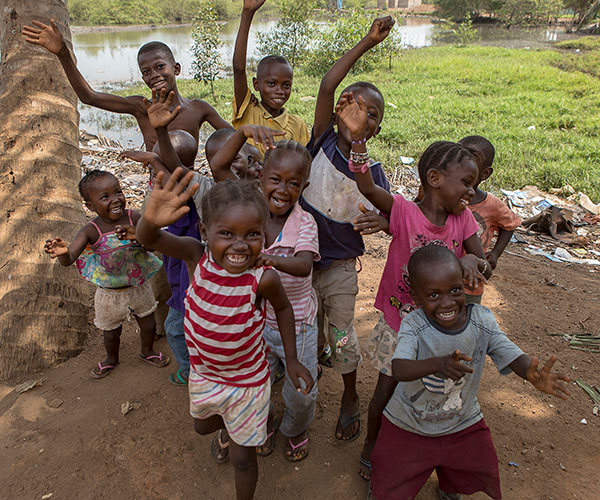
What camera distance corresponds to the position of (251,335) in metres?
1.77

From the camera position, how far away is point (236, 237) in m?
1.64

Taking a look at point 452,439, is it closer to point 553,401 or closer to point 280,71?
point 553,401

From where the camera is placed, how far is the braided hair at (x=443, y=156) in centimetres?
Answer: 195

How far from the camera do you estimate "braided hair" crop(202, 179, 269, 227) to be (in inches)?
64.5

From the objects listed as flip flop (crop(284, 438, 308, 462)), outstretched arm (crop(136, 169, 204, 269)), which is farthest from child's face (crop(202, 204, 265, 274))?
flip flop (crop(284, 438, 308, 462))

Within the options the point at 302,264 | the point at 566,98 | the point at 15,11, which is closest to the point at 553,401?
the point at 302,264

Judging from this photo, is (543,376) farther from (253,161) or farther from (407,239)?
(253,161)

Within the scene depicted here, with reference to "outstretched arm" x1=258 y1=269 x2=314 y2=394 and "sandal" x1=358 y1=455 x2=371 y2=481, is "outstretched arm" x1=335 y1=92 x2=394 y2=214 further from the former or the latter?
"sandal" x1=358 y1=455 x2=371 y2=481

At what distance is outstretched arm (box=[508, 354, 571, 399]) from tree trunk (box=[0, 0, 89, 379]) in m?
2.76

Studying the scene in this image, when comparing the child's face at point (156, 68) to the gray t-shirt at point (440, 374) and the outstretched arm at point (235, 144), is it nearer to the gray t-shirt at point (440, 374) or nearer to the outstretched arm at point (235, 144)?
the outstretched arm at point (235, 144)

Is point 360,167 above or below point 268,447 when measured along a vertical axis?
above

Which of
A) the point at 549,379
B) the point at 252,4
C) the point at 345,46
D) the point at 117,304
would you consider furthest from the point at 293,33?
the point at 549,379

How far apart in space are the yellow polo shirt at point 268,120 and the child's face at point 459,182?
116 cm

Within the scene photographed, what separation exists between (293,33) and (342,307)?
15.5m
